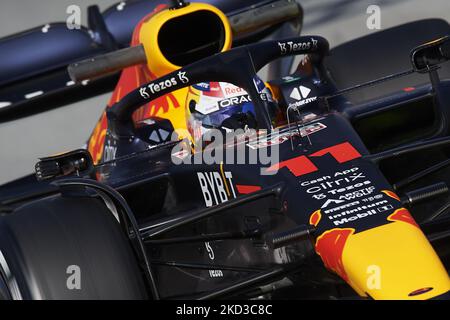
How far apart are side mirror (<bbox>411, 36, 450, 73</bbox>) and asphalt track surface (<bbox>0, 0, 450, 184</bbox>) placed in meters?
3.62

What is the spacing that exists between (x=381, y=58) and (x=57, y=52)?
2.36m

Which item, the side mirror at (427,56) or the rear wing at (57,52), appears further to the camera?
the rear wing at (57,52)

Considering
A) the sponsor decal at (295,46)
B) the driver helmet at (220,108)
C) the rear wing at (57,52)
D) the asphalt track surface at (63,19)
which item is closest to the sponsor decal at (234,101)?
the driver helmet at (220,108)

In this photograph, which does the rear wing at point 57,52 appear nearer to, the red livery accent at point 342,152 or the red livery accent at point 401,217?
the red livery accent at point 342,152

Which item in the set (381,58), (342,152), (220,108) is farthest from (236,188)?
(381,58)

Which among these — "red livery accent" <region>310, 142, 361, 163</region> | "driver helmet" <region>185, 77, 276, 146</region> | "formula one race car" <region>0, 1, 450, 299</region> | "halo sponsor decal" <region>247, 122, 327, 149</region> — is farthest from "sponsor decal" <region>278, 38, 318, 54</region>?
"red livery accent" <region>310, 142, 361, 163</region>

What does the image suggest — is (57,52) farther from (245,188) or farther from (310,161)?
(310,161)

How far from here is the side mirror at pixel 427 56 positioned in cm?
415

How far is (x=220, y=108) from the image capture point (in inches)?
173

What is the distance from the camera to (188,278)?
4.05 m

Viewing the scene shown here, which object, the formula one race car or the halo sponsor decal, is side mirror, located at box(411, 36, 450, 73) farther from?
the halo sponsor decal

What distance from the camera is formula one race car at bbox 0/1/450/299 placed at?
3279 millimetres

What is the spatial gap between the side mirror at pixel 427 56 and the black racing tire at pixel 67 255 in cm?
156

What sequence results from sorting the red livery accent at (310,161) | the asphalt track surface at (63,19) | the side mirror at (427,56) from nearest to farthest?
the red livery accent at (310,161) < the side mirror at (427,56) < the asphalt track surface at (63,19)
